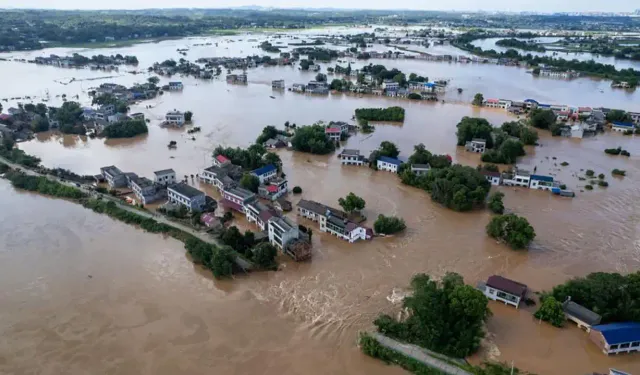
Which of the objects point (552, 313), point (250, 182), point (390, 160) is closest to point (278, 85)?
point (390, 160)

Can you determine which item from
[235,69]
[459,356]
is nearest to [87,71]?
[235,69]

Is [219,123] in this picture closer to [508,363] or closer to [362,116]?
[362,116]

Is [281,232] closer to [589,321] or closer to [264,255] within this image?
[264,255]

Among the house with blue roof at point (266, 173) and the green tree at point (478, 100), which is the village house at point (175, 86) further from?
the green tree at point (478, 100)

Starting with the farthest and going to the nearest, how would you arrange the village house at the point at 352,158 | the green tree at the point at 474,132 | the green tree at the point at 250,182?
the green tree at the point at 474,132
the village house at the point at 352,158
the green tree at the point at 250,182

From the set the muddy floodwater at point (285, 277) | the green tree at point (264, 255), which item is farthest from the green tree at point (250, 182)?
the green tree at point (264, 255)

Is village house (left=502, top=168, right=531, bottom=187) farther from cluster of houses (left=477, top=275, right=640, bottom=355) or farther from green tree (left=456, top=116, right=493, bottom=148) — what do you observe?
cluster of houses (left=477, top=275, right=640, bottom=355)
